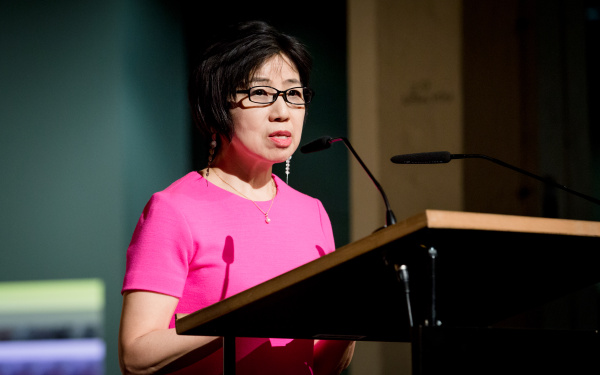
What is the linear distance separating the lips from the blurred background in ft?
4.86

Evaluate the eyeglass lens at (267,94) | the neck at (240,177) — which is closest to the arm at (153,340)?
the neck at (240,177)

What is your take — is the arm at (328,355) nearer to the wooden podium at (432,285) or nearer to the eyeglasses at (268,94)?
the wooden podium at (432,285)

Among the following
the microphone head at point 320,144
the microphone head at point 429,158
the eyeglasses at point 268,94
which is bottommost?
the microphone head at point 429,158

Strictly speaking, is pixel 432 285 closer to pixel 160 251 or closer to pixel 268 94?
pixel 160 251

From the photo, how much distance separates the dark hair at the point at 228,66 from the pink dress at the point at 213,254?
5.7 inches

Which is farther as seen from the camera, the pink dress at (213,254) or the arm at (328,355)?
the arm at (328,355)

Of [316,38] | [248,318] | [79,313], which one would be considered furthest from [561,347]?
[79,313]

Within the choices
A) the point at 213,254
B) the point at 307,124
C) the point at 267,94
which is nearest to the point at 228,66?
the point at 267,94

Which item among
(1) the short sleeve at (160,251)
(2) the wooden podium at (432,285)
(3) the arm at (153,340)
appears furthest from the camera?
(1) the short sleeve at (160,251)

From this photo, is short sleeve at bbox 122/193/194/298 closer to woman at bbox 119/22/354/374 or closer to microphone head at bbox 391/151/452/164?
woman at bbox 119/22/354/374

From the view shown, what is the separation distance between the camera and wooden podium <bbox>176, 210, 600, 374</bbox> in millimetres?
743

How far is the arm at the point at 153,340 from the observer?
3.46 feet

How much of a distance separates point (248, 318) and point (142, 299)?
0.36m

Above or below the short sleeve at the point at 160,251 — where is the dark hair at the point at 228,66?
above
